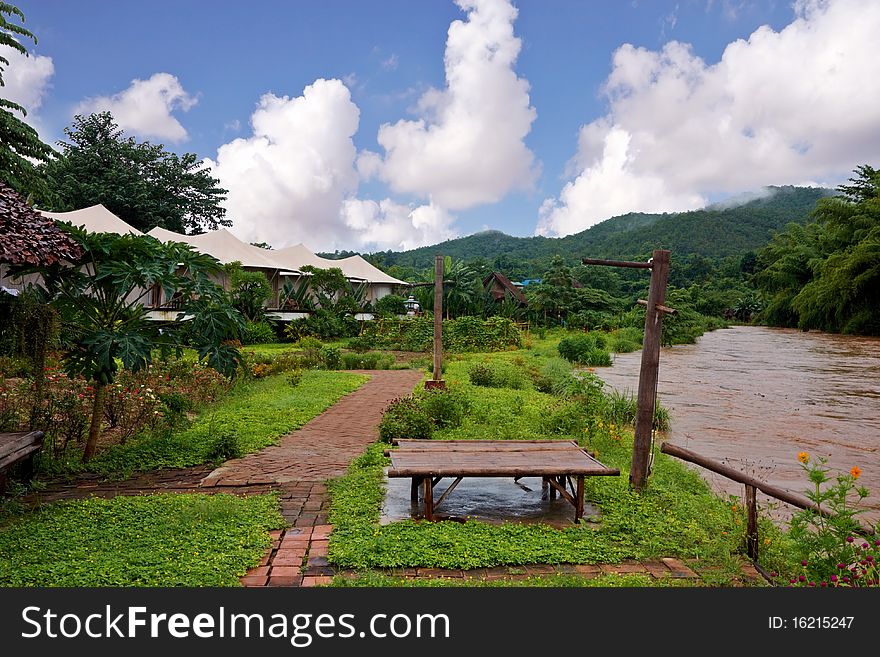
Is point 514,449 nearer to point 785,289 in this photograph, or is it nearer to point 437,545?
point 437,545

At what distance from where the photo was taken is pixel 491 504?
210 inches

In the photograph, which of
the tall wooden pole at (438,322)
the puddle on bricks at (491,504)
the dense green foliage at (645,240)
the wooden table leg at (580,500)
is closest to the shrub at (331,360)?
the tall wooden pole at (438,322)

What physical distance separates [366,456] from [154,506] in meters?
2.13

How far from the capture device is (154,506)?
4895mm

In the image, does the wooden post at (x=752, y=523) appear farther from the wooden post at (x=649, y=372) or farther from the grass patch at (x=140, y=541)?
the grass patch at (x=140, y=541)

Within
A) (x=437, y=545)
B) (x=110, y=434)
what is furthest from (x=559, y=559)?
(x=110, y=434)

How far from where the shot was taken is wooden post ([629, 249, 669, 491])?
545 cm

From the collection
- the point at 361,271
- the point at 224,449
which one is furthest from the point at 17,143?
the point at 361,271

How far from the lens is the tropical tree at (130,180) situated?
3625 centimetres

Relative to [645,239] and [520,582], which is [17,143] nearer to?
[520,582]

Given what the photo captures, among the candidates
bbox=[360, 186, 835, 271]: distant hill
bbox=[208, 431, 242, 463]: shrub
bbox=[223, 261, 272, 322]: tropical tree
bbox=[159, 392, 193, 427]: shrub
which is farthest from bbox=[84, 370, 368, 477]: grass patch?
bbox=[360, 186, 835, 271]: distant hill

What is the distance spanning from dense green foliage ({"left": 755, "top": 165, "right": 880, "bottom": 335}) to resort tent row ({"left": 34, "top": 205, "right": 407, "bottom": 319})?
24.2 metres

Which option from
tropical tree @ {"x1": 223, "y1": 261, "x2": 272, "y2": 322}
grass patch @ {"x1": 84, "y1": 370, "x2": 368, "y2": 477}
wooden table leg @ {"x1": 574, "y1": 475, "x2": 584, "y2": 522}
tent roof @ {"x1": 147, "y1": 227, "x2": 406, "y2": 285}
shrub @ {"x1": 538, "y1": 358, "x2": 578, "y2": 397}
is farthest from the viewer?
tent roof @ {"x1": 147, "y1": 227, "x2": 406, "y2": 285}

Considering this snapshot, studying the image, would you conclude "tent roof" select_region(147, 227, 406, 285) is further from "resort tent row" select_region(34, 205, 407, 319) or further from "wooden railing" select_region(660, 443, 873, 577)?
"wooden railing" select_region(660, 443, 873, 577)
